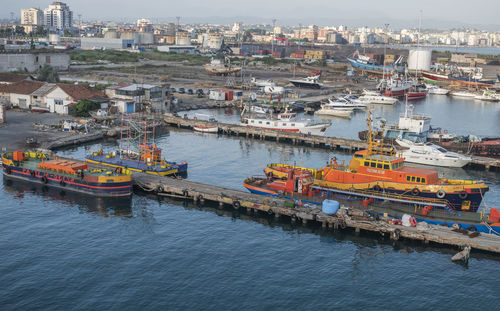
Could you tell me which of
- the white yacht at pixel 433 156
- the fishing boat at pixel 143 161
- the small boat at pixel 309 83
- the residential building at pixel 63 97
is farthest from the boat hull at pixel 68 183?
the small boat at pixel 309 83

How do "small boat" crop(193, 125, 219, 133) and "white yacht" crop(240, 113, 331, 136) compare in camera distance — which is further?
"small boat" crop(193, 125, 219, 133)

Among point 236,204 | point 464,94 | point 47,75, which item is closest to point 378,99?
point 464,94

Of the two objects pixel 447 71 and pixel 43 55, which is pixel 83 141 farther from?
pixel 447 71

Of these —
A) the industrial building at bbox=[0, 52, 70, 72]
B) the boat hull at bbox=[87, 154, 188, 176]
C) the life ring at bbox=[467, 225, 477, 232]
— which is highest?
the industrial building at bbox=[0, 52, 70, 72]

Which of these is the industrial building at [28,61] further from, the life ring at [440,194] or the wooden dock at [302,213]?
the life ring at [440,194]

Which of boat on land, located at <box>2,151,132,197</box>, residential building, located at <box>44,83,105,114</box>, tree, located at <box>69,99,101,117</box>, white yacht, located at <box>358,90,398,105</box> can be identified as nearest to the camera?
boat on land, located at <box>2,151,132,197</box>

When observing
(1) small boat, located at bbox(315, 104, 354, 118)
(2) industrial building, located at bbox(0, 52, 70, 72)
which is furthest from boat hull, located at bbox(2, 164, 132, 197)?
(2) industrial building, located at bbox(0, 52, 70, 72)

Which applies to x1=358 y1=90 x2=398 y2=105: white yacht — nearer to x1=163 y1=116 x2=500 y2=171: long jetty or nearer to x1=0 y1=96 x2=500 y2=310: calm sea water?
x1=163 y1=116 x2=500 y2=171: long jetty
